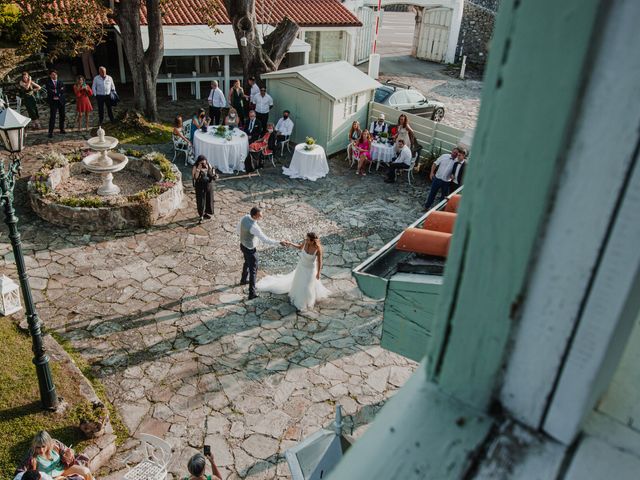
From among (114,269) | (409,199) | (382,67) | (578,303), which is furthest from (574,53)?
(382,67)

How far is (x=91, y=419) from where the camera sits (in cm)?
655

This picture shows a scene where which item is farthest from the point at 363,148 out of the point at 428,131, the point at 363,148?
the point at 428,131

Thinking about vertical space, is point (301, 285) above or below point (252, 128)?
below

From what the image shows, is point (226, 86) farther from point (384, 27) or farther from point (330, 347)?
point (384, 27)

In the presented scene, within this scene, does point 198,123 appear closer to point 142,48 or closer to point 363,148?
point 142,48

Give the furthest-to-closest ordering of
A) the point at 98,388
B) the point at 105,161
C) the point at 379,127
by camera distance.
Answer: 1. the point at 379,127
2. the point at 105,161
3. the point at 98,388

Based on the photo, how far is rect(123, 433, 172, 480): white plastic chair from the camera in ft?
20.0

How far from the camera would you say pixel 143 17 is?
2066 centimetres

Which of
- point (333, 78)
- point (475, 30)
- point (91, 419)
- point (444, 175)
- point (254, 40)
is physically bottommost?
point (91, 419)

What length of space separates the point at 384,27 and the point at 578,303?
40497mm

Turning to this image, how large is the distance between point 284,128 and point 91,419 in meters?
10.3

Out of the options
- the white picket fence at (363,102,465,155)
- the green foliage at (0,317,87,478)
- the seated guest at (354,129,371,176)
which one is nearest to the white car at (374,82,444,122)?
the white picket fence at (363,102,465,155)

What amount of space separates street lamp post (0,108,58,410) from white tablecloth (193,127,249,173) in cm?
711

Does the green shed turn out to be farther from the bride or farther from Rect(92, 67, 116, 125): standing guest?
the bride
